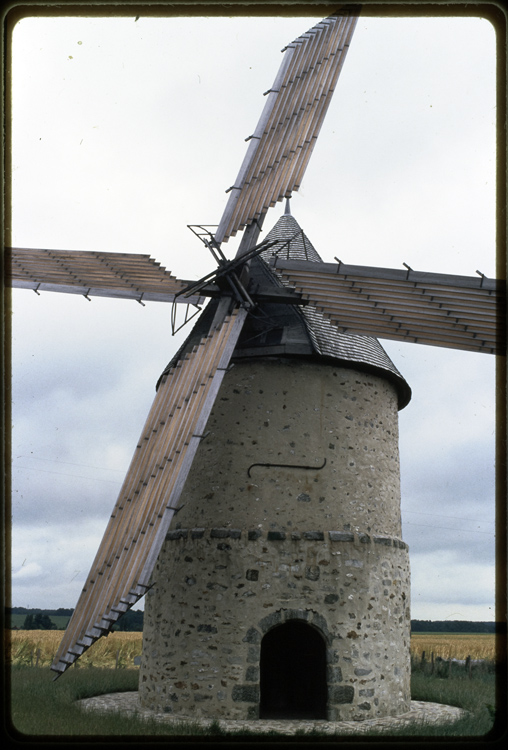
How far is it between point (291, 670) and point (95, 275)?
21.9 ft

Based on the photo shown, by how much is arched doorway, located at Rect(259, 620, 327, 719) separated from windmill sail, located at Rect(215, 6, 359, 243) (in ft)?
20.0

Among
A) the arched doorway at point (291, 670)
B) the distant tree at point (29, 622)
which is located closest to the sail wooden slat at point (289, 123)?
the arched doorway at point (291, 670)

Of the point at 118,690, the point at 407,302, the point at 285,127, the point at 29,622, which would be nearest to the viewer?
the point at 407,302

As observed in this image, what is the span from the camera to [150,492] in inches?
355

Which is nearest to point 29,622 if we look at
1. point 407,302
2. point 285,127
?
point 285,127

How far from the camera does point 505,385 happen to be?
5566 mm

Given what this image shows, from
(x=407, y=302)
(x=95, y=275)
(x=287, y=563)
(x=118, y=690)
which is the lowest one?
(x=118, y=690)

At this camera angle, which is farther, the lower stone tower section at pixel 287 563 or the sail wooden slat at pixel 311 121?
the sail wooden slat at pixel 311 121

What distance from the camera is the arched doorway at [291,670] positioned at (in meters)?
11.3

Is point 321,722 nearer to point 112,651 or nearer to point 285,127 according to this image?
point 285,127

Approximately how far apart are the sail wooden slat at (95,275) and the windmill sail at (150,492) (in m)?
1.11

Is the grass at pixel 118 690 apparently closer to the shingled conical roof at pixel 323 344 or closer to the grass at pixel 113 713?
the grass at pixel 113 713

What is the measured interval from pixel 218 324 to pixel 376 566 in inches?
161

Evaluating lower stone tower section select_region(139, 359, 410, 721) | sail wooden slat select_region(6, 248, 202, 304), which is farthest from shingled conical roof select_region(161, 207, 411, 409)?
sail wooden slat select_region(6, 248, 202, 304)
